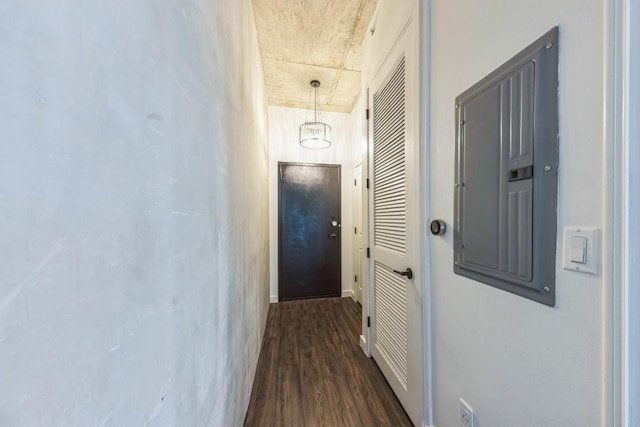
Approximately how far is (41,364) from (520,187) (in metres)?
1.13

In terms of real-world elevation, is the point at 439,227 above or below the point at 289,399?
above

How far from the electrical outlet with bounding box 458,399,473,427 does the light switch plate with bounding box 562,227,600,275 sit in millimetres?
745

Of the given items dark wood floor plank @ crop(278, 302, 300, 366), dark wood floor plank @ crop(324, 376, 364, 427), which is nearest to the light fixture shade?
dark wood floor plank @ crop(278, 302, 300, 366)

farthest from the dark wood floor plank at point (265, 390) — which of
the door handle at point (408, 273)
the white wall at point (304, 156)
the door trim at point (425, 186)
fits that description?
the white wall at point (304, 156)

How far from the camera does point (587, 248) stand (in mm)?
636

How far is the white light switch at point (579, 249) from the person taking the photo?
641mm

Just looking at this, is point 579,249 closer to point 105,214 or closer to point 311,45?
point 105,214

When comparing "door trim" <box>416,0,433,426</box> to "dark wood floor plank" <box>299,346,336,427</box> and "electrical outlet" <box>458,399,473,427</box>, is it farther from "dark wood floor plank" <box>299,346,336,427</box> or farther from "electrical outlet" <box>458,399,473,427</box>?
"dark wood floor plank" <box>299,346,336,427</box>

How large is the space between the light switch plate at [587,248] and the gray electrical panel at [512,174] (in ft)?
0.11

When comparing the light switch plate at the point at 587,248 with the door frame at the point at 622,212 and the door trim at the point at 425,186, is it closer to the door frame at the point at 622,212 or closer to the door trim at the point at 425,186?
the door frame at the point at 622,212

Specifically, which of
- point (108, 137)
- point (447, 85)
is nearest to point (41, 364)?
point (108, 137)

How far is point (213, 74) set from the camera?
3.11 feet

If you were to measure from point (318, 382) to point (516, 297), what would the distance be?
1.48m

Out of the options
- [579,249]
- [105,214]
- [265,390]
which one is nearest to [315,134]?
[265,390]
